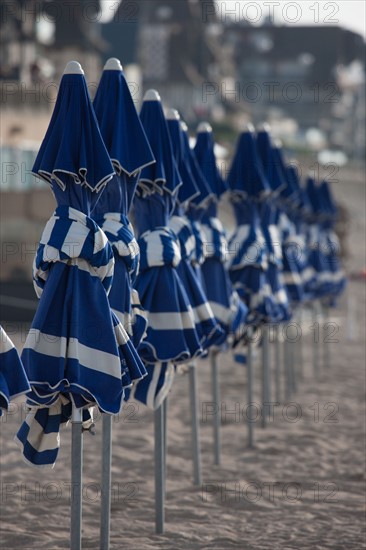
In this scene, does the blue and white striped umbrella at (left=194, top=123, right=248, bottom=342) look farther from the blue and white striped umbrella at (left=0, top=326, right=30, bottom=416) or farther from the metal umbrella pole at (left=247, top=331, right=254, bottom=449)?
the blue and white striped umbrella at (left=0, top=326, right=30, bottom=416)

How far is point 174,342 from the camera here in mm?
A: 8328

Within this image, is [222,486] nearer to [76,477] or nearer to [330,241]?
[76,477]

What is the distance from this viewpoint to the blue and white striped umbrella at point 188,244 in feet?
29.5

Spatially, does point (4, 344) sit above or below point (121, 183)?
below

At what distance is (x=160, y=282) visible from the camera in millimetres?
8352

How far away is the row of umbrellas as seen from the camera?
21.5 ft

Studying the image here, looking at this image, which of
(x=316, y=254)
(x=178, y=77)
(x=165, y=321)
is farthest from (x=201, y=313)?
(x=178, y=77)

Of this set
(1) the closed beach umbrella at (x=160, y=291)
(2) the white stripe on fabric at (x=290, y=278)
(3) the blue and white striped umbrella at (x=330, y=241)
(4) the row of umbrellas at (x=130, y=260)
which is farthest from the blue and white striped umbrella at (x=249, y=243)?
(3) the blue and white striped umbrella at (x=330, y=241)

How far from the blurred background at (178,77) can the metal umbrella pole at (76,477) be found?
307 inches

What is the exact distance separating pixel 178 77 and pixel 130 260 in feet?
240

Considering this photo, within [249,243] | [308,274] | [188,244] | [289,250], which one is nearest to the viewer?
[188,244]

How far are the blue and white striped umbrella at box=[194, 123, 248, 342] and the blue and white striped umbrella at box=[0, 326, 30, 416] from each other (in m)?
4.35

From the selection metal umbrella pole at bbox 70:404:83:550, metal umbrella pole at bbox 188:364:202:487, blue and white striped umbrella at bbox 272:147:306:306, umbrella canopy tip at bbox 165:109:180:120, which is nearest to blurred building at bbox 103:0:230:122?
blue and white striped umbrella at bbox 272:147:306:306

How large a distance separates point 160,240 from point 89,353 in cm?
191
